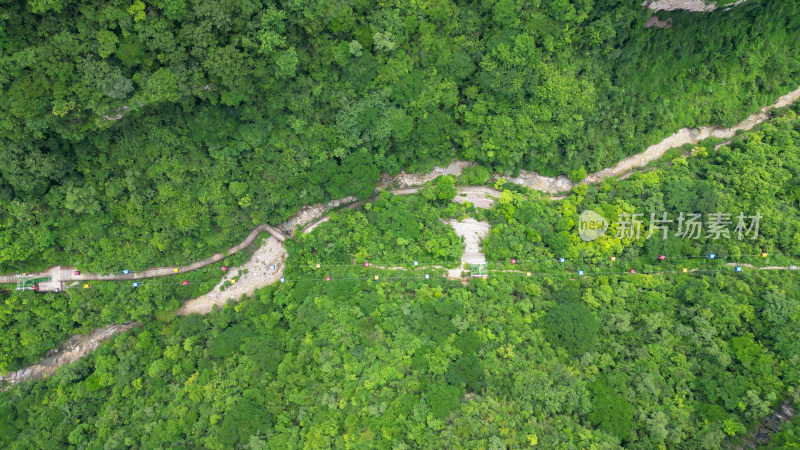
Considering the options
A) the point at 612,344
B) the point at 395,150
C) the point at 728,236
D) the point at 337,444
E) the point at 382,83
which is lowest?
the point at 337,444

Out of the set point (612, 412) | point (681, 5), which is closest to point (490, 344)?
point (612, 412)

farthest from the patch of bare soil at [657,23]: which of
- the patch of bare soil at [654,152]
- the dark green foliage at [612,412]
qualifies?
the dark green foliage at [612,412]

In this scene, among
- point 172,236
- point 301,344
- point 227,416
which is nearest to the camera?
point 227,416

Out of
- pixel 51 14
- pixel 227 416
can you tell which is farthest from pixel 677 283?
pixel 51 14

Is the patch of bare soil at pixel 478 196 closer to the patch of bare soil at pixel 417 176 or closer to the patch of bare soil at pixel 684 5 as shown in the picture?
the patch of bare soil at pixel 417 176

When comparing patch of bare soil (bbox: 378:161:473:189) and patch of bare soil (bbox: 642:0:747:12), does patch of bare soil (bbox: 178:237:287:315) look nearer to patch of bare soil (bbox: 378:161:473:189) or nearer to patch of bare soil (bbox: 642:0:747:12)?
patch of bare soil (bbox: 378:161:473:189)

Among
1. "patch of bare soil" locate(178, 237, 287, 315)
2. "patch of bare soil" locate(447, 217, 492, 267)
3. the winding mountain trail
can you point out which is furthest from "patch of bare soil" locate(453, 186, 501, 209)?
"patch of bare soil" locate(178, 237, 287, 315)

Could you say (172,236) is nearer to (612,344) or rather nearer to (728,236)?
(612,344)

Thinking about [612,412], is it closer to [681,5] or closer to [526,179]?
[526,179]
